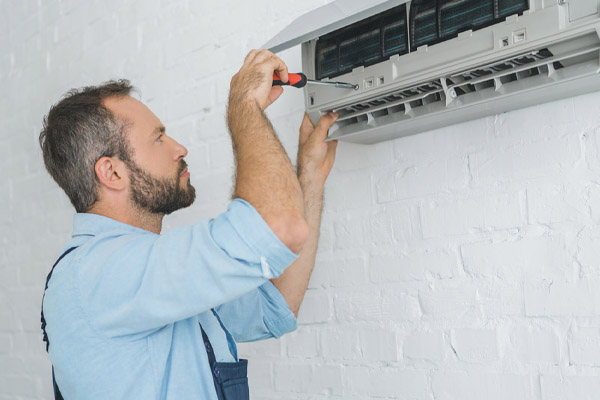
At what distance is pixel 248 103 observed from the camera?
1.12m

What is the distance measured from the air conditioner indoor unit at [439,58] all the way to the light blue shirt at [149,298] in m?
0.37

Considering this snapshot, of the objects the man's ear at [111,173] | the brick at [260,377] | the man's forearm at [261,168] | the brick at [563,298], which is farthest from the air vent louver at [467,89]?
the brick at [260,377]

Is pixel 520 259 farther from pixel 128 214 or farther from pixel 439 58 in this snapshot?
pixel 128 214

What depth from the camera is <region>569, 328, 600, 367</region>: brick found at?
3.67ft

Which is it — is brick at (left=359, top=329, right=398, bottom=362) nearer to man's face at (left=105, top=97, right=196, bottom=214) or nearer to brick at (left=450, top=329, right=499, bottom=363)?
brick at (left=450, top=329, right=499, bottom=363)

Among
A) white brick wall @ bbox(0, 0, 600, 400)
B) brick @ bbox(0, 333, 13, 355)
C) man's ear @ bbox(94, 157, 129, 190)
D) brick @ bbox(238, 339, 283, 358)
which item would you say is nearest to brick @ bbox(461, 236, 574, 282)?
white brick wall @ bbox(0, 0, 600, 400)

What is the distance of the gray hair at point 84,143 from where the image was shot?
4.31 feet

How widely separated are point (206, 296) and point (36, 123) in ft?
5.65

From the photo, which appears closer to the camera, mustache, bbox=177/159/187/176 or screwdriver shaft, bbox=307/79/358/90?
screwdriver shaft, bbox=307/79/358/90

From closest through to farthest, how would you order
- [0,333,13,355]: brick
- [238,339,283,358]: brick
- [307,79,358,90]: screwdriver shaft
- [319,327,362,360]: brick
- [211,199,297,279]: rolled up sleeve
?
[211,199,297,279]: rolled up sleeve
[307,79,358,90]: screwdriver shaft
[319,327,362,360]: brick
[238,339,283,358]: brick
[0,333,13,355]: brick

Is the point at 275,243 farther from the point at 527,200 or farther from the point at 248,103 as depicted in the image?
the point at 527,200

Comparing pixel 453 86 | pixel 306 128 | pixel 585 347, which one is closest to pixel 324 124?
pixel 306 128

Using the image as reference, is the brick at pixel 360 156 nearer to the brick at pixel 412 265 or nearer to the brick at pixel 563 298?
the brick at pixel 412 265

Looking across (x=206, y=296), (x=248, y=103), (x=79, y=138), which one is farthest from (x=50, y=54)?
(x=206, y=296)
